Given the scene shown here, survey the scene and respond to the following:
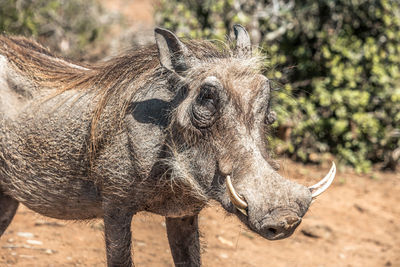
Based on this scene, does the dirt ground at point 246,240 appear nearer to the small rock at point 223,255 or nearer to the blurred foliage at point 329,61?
the small rock at point 223,255

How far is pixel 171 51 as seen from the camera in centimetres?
267

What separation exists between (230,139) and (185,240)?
961 mm

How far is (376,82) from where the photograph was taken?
6.91 metres

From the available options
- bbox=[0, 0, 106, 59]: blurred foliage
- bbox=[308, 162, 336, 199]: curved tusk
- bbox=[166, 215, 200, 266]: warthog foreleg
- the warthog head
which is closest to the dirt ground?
bbox=[166, 215, 200, 266]: warthog foreleg

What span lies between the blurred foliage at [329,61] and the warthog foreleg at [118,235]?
3967 millimetres

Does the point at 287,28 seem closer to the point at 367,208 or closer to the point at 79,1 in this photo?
the point at 367,208

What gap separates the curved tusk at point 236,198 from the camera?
91.4 inches

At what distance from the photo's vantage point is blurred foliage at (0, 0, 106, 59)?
746 cm

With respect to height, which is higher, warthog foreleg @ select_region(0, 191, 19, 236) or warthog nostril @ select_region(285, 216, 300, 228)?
warthog nostril @ select_region(285, 216, 300, 228)

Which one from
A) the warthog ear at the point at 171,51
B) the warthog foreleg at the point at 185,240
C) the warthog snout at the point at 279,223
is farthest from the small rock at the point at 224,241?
the warthog snout at the point at 279,223

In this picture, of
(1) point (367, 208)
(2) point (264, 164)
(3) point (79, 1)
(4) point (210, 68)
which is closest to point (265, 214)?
(2) point (264, 164)

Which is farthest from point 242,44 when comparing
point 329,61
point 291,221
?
point 329,61

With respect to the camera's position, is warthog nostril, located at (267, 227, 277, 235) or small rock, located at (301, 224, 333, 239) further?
small rock, located at (301, 224, 333, 239)

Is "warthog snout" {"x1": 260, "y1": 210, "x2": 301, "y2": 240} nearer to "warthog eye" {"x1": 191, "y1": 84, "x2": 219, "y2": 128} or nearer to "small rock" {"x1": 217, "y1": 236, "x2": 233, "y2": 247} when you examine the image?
"warthog eye" {"x1": 191, "y1": 84, "x2": 219, "y2": 128}
